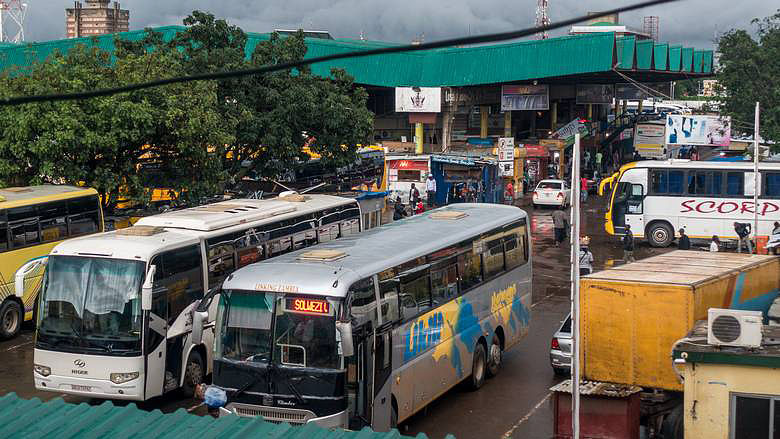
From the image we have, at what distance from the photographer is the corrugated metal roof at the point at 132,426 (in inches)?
258

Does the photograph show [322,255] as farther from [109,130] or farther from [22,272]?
[109,130]

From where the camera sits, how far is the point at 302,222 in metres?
18.0

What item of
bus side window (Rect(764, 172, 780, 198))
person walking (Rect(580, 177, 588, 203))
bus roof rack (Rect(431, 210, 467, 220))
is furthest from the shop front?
bus roof rack (Rect(431, 210, 467, 220))

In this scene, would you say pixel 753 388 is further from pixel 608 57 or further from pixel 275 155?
pixel 608 57

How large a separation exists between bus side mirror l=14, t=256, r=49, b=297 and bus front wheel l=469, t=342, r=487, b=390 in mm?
6822

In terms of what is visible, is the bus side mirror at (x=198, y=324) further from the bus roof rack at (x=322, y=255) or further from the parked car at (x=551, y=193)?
the parked car at (x=551, y=193)

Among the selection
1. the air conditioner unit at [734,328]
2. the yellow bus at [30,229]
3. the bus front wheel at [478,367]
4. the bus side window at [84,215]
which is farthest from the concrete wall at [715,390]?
the bus side window at [84,215]

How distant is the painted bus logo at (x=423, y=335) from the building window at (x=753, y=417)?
14.8 ft

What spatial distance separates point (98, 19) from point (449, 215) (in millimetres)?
173238

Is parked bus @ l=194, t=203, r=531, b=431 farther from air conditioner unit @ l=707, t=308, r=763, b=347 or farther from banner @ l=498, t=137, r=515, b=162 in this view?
banner @ l=498, t=137, r=515, b=162

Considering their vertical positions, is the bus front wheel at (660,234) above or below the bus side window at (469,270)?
below

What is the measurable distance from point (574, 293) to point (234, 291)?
14.2ft

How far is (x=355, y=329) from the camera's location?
36.0 ft

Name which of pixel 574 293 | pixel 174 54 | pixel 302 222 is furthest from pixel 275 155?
pixel 574 293
